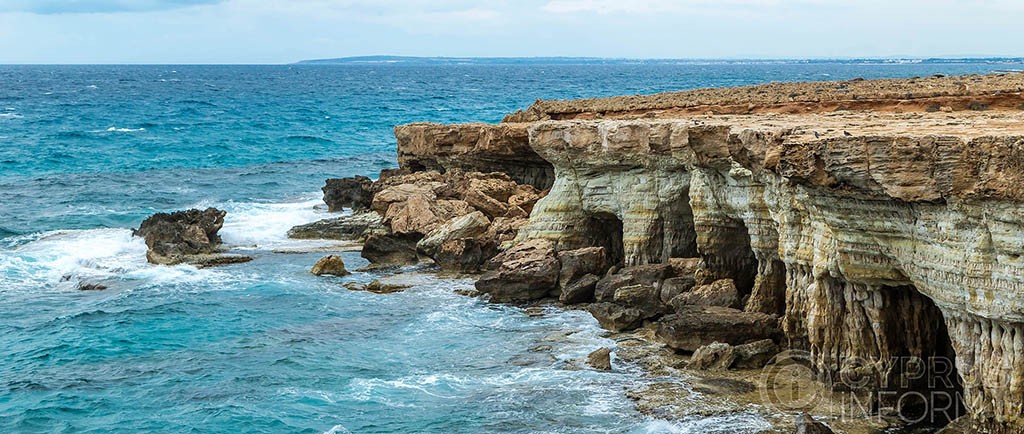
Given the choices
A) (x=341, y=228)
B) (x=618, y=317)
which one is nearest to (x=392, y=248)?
(x=341, y=228)

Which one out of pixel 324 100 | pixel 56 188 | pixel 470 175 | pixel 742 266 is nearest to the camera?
pixel 742 266

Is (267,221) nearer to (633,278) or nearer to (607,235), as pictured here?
(607,235)

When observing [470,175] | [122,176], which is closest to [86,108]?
[122,176]

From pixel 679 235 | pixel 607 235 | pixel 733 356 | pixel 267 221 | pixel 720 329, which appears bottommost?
pixel 267 221

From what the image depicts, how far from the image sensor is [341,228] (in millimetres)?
39906

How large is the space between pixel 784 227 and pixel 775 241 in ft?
5.67

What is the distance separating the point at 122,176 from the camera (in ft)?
197

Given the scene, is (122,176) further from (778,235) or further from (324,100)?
(324,100)

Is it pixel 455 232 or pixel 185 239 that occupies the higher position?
pixel 455 232

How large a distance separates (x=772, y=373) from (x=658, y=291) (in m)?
5.17

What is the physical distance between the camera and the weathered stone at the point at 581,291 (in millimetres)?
28141

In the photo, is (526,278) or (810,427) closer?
(810,427)

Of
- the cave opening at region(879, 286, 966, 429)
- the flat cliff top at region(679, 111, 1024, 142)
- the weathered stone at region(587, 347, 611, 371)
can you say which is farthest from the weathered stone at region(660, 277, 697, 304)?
the cave opening at region(879, 286, 966, 429)

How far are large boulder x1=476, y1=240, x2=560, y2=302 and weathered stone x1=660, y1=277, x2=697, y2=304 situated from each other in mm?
3512
